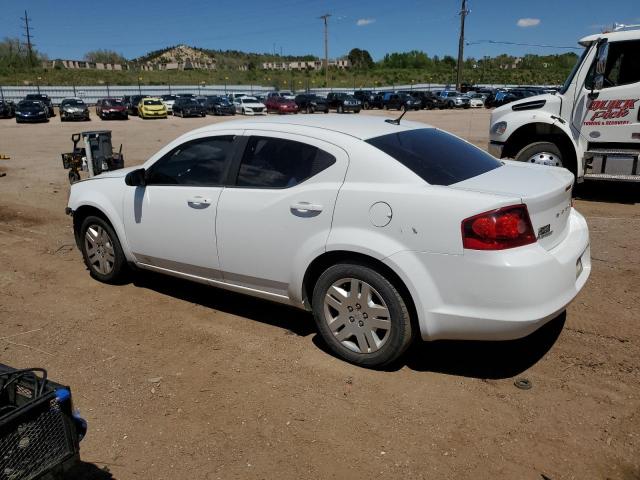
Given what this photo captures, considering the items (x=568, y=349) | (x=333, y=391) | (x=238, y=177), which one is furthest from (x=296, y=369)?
(x=568, y=349)

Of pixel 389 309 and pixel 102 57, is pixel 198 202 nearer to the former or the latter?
pixel 389 309

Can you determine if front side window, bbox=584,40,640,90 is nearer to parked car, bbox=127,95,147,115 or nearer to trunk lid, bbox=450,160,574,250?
trunk lid, bbox=450,160,574,250

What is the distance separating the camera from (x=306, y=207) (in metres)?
3.59

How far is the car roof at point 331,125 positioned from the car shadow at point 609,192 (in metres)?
5.86

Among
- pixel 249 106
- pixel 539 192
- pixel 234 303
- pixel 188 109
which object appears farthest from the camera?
pixel 249 106

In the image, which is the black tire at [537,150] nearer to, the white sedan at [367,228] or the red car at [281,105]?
the white sedan at [367,228]

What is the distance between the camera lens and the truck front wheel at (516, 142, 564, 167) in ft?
28.0

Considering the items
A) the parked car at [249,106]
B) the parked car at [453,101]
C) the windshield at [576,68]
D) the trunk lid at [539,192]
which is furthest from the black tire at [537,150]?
the parked car at [453,101]

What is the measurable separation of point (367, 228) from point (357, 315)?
59 cm

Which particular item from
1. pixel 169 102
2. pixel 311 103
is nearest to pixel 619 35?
pixel 311 103

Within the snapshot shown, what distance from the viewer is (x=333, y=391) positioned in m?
3.35

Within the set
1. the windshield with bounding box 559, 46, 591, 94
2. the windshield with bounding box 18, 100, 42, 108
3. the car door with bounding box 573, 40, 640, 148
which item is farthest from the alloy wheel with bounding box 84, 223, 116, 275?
the windshield with bounding box 18, 100, 42, 108

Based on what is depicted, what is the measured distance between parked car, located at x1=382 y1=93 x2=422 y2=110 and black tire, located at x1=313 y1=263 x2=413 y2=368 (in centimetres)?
4348

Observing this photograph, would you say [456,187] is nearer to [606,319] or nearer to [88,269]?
[606,319]
